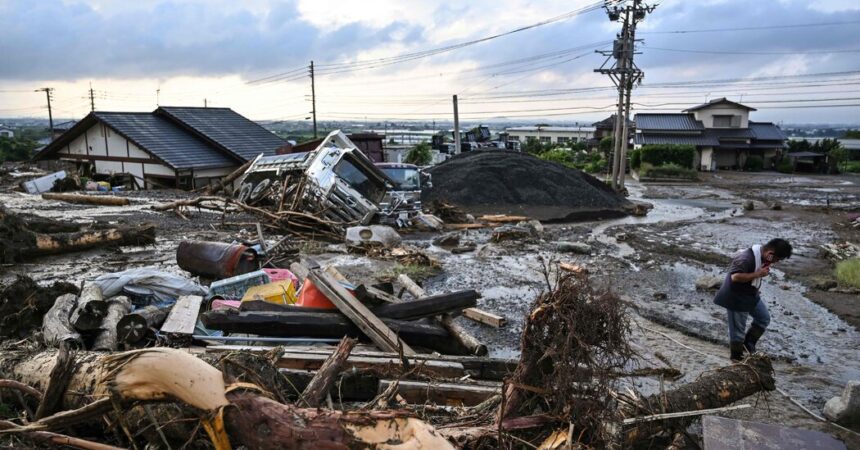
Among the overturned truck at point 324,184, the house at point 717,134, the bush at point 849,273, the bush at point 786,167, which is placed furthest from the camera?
the house at point 717,134

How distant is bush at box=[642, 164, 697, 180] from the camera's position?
1323 inches

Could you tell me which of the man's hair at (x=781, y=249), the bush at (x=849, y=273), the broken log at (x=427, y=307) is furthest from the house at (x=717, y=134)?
the broken log at (x=427, y=307)

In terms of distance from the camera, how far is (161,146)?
26.1 metres

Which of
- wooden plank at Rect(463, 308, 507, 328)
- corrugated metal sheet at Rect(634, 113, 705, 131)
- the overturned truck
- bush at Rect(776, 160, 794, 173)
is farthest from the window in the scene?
wooden plank at Rect(463, 308, 507, 328)

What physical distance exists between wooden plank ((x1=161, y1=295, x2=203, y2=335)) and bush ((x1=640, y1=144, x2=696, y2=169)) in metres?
35.4

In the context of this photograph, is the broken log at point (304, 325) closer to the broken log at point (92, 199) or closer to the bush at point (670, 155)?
the broken log at point (92, 199)

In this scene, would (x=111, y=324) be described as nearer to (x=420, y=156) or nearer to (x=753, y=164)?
(x=420, y=156)

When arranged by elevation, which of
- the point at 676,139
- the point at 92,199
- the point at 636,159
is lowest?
the point at 92,199

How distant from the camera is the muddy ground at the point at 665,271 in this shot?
6.55m

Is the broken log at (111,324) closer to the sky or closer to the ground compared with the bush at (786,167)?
closer to the ground

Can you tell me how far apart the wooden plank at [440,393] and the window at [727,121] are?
47908 mm

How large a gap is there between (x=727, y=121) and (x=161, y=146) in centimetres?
4293

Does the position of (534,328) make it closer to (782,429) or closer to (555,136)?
(782,429)

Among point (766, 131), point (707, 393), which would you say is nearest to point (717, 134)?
point (766, 131)
